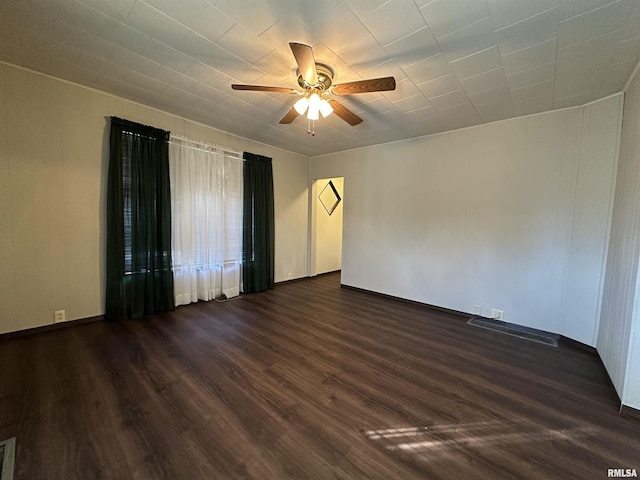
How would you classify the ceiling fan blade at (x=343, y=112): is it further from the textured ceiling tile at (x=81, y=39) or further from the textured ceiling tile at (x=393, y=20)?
the textured ceiling tile at (x=81, y=39)

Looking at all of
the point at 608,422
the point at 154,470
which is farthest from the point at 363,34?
the point at 608,422

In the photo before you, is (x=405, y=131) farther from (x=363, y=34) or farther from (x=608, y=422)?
(x=608, y=422)

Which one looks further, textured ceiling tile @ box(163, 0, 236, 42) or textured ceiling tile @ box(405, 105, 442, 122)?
textured ceiling tile @ box(405, 105, 442, 122)

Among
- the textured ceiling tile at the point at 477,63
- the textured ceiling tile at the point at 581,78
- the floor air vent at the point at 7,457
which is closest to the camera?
the floor air vent at the point at 7,457

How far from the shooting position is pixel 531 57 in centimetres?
208

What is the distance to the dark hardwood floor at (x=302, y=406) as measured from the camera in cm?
140

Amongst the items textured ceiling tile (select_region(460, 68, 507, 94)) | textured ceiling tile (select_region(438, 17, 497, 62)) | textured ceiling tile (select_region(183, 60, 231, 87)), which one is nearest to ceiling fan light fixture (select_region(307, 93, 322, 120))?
textured ceiling tile (select_region(183, 60, 231, 87))

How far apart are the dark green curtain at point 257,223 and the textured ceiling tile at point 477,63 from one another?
3.36 meters

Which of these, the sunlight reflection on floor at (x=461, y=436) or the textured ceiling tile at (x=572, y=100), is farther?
the textured ceiling tile at (x=572, y=100)

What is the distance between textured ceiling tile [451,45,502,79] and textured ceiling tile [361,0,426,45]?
0.63 meters

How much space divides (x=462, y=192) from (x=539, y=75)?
1635 mm

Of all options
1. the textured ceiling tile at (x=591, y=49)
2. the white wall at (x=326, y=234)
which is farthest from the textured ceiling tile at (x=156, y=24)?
the white wall at (x=326, y=234)

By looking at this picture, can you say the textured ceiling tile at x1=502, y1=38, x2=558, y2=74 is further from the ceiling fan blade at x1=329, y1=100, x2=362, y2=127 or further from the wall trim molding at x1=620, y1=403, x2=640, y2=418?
the wall trim molding at x1=620, y1=403, x2=640, y2=418

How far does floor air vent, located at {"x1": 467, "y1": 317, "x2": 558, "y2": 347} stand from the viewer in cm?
301
